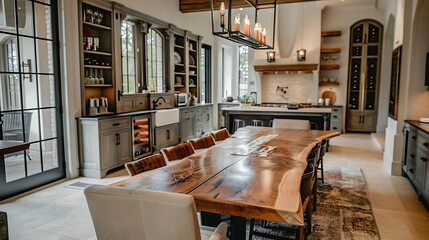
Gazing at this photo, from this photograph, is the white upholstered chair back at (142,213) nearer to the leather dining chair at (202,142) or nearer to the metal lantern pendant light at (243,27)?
the leather dining chair at (202,142)

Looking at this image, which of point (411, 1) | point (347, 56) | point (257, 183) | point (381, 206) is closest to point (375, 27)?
point (347, 56)

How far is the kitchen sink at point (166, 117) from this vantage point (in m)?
6.08

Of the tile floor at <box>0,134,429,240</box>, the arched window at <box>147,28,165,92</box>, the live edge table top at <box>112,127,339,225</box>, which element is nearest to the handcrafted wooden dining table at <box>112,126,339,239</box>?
the live edge table top at <box>112,127,339,225</box>

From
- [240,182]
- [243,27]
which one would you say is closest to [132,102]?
[243,27]

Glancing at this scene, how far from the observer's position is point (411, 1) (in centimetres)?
448

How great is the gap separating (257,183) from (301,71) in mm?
7449

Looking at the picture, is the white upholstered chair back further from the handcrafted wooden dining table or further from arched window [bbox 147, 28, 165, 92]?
arched window [bbox 147, 28, 165, 92]

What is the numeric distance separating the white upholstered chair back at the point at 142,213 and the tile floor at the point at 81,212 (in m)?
1.57

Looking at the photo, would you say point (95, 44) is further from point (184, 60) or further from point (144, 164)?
point (144, 164)

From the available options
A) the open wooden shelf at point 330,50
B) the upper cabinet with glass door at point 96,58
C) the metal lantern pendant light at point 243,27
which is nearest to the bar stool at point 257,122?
the metal lantern pendant light at point 243,27

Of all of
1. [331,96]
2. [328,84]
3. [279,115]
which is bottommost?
[279,115]

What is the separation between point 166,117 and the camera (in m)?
6.37

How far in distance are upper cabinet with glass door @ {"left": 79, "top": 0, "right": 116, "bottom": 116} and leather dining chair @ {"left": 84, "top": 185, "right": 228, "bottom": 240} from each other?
3.63 m

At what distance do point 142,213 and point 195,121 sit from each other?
21.2 ft
